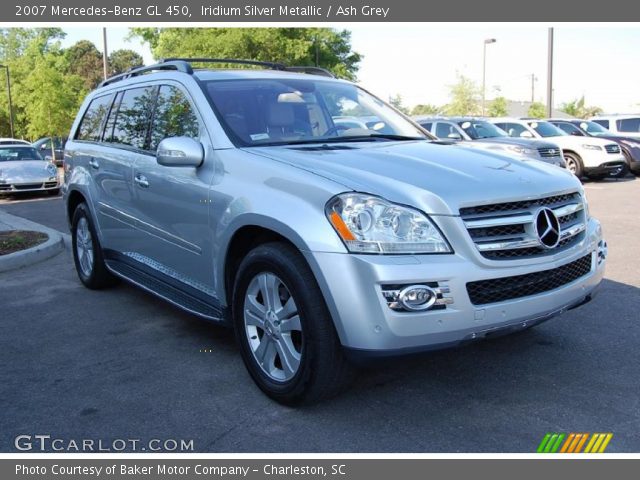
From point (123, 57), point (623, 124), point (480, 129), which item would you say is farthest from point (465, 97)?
point (123, 57)

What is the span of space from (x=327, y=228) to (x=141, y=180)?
2095 millimetres

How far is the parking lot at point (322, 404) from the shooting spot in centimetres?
324

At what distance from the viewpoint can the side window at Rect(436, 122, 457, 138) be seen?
14922mm

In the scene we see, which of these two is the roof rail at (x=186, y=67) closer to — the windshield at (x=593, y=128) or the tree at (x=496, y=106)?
the windshield at (x=593, y=128)

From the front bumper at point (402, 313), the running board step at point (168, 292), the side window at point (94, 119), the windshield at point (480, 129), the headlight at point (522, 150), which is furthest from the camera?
the windshield at point (480, 129)

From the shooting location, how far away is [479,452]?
3029 mm

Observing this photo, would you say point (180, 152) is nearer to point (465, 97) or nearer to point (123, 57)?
point (465, 97)

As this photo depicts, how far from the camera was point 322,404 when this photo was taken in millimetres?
3578

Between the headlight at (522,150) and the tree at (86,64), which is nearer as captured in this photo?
the headlight at (522,150)

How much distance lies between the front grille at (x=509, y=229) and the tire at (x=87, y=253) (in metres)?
3.77

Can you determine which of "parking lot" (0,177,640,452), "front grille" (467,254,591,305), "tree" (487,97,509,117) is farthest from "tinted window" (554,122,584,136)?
"tree" (487,97,509,117)

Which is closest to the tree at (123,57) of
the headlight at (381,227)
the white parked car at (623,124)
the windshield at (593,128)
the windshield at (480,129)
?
the white parked car at (623,124)
